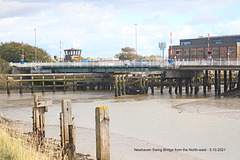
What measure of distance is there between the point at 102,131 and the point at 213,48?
82.8 m

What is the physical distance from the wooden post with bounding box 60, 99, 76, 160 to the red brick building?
76478 millimetres

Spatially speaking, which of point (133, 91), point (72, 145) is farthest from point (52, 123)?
point (133, 91)

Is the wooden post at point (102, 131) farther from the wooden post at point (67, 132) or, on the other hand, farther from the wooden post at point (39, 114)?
the wooden post at point (39, 114)

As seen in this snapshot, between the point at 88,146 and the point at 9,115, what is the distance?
12704 mm

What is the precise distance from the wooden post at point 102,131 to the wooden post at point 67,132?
217cm

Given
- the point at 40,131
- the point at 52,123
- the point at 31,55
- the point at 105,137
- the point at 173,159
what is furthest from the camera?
the point at 31,55

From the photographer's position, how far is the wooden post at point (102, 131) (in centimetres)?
1002

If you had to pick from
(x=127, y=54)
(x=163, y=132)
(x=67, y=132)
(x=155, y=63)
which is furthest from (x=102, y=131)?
(x=127, y=54)

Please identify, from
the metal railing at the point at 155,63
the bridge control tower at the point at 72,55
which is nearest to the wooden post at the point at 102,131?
the metal railing at the point at 155,63

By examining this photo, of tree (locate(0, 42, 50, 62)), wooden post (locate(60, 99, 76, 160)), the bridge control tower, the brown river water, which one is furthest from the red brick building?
wooden post (locate(60, 99, 76, 160))

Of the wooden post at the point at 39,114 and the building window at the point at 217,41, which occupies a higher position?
the building window at the point at 217,41

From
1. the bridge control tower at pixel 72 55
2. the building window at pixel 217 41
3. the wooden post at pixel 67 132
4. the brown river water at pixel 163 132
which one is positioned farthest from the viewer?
the building window at pixel 217 41

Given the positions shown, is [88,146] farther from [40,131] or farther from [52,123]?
[52,123]

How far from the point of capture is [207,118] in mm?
22531
